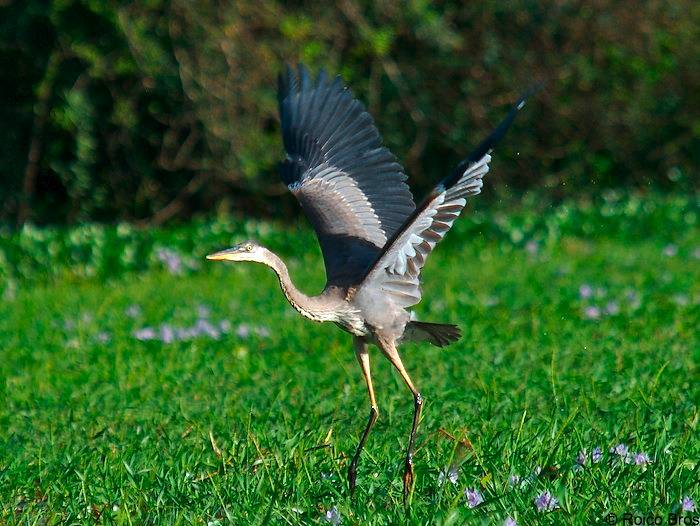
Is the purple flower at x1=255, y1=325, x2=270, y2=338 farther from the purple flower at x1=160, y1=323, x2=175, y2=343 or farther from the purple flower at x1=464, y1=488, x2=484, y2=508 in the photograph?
the purple flower at x1=464, y1=488, x2=484, y2=508

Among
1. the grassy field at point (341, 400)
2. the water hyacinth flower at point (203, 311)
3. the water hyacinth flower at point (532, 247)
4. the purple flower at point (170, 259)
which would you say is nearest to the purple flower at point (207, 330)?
the grassy field at point (341, 400)

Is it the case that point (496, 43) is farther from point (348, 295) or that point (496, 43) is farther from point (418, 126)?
point (348, 295)

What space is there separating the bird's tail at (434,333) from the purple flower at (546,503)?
1174mm

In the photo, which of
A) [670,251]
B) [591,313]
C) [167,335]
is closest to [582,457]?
[591,313]

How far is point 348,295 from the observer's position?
12.3ft

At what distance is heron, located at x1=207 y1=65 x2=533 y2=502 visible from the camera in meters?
3.54

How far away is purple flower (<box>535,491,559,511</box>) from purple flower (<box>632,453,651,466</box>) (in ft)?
1.41

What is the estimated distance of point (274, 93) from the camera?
11031mm

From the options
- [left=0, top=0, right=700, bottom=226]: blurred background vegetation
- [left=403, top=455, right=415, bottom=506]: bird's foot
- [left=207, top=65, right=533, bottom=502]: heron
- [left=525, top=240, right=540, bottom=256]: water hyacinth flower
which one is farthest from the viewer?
[left=0, top=0, right=700, bottom=226]: blurred background vegetation

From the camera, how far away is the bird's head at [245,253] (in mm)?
3695

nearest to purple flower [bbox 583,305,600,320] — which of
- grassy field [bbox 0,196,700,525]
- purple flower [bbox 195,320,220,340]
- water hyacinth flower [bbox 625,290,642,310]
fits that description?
grassy field [bbox 0,196,700,525]

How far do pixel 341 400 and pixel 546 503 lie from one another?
5.99 ft

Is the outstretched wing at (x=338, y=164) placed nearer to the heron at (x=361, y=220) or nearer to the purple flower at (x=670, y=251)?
the heron at (x=361, y=220)

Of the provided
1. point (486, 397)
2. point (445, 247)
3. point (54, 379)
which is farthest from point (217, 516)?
point (445, 247)
